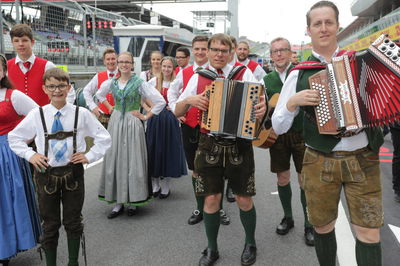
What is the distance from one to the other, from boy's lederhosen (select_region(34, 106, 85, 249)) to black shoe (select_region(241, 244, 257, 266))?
1394 millimetres

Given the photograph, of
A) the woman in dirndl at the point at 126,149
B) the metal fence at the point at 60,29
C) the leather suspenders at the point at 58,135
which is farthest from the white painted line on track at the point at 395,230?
the metal fence at the point at 60,29

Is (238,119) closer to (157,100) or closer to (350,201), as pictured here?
(350,201)

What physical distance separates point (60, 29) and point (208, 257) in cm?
806

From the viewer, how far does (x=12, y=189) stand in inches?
115

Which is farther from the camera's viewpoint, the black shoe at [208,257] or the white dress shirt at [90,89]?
the white dress shirt at [90,89]

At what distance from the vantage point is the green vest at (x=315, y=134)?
227cm

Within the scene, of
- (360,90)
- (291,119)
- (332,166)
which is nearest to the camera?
(360,90)

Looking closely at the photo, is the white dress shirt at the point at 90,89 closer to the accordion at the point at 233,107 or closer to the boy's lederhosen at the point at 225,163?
the boy's lederhosen at the point at 225,163

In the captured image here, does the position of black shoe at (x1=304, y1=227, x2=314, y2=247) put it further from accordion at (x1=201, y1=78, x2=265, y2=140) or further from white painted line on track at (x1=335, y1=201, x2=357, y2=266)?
accordion at (x1=201, y1=78, x2=265, y2=140)

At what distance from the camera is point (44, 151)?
2725 mm

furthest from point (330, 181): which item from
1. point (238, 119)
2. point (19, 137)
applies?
point (19, 137)

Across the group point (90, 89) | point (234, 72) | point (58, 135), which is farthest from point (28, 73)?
point (234, 72)

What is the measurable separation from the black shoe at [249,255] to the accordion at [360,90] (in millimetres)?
1415

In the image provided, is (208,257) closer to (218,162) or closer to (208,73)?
(218,162)
